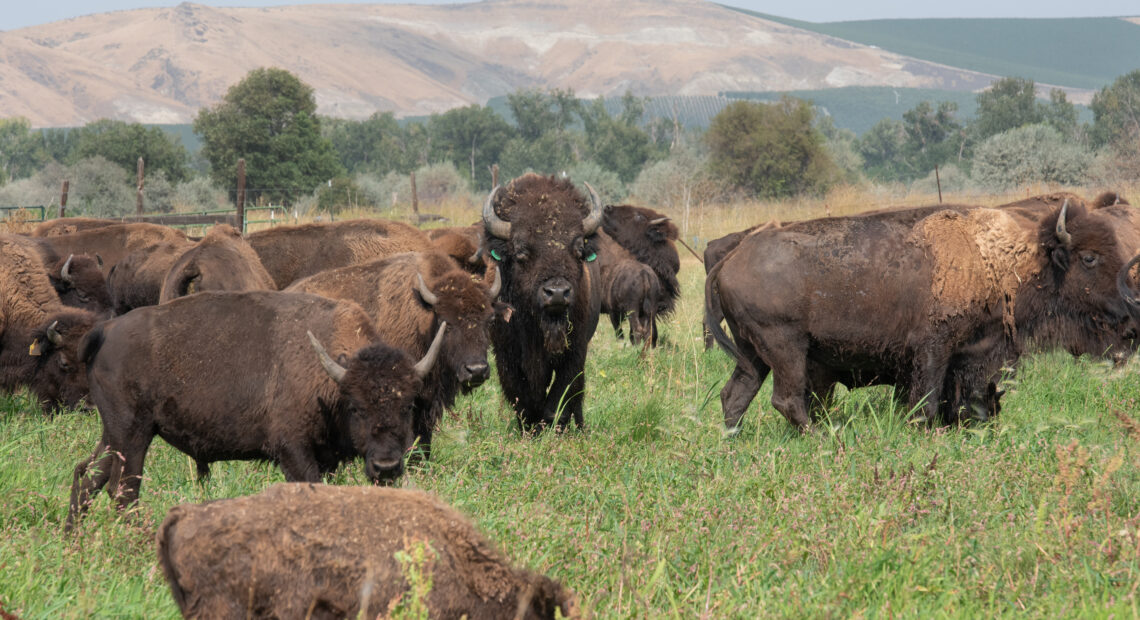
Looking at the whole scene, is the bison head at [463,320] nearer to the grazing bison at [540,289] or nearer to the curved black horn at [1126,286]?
the grazing bison at [540,289]

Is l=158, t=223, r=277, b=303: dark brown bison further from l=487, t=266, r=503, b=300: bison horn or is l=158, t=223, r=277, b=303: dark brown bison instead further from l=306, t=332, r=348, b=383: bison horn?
l=306, t=332, r=348, b=383: bison horn

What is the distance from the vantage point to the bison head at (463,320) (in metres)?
6.66

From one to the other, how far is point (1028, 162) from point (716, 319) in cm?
4368

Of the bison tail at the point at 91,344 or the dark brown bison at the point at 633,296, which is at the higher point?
the bison tail at the point at 91,344

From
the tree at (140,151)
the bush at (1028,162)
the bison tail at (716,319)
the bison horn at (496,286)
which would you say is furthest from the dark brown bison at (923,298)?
the tree at (140,151)

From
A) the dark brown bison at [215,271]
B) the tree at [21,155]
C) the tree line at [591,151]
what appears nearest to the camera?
the dark brown bison at [215,271]

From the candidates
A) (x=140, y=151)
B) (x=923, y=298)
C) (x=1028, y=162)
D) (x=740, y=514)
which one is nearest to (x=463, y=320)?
(x=740, y=514)

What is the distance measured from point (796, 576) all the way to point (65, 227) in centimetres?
1510

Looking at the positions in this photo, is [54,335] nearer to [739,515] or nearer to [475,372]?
[475,372]

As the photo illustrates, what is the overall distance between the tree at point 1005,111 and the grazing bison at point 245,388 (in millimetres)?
92411

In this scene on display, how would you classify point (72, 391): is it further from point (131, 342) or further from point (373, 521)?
point (373, 521)

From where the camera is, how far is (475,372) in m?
6.58

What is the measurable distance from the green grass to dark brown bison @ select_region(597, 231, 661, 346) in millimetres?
6170

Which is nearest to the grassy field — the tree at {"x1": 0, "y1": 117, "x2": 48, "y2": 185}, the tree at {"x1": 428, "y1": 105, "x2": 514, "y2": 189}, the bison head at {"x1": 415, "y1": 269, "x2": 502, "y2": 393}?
the bison head at {"x1": 415, "y1": 269, "x2": 502, "y2": 393}
